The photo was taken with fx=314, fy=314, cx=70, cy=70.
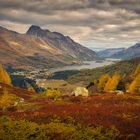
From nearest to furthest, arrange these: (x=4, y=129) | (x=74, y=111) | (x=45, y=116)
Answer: (x=4, y=129) → (x=45, y=116) → (x=74, y=111)

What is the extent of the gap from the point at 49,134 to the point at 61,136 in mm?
1387

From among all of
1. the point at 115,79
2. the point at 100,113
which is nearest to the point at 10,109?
the point at 100,113

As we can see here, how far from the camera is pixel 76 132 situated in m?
28.8

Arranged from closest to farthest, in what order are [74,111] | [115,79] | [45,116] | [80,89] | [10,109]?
[45,116] → [74,111] → [10,109] → [80,89] → [115,79]

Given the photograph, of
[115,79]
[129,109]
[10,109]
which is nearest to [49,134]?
[129,109]

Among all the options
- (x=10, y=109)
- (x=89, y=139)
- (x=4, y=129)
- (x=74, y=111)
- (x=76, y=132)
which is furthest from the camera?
(x=10, y=109)

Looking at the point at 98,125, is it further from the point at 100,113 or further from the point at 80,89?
the point at 80,89

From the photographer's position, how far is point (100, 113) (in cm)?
3675

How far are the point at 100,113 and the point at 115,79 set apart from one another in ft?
296

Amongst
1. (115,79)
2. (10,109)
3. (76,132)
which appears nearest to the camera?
(76,132)

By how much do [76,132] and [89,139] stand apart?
7.05 feet

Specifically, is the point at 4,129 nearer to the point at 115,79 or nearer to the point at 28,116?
the point at 28,116

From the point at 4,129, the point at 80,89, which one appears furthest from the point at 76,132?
the point at 80,89

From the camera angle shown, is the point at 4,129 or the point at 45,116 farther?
the point at 45,116
